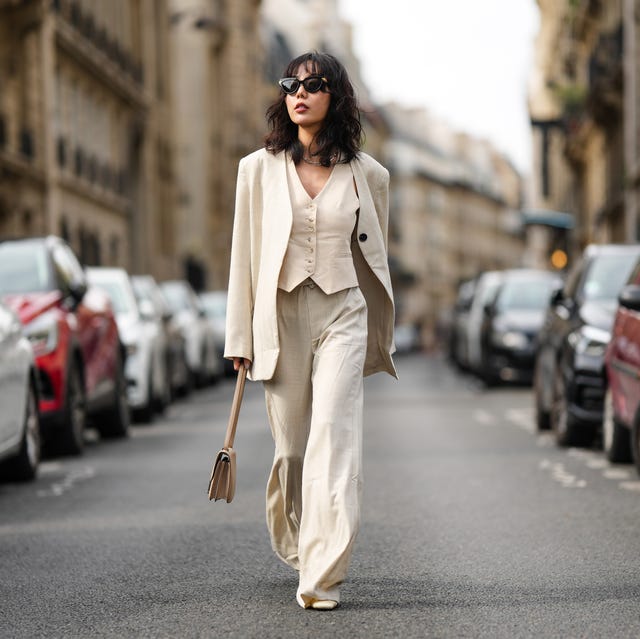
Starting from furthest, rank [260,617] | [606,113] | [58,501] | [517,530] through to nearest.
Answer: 1. [606,113]
2. [58,501]
3. [517,530]
4. [260,617]

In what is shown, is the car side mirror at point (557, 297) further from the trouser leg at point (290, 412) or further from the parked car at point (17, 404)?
the trouser leg at point (290, 412)

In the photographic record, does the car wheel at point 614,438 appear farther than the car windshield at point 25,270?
No

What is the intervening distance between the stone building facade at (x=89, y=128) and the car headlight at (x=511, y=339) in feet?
37.6

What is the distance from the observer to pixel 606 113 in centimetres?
4162

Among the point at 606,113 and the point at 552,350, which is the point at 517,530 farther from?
the point at 606,113

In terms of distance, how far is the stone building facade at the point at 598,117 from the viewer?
121 feet

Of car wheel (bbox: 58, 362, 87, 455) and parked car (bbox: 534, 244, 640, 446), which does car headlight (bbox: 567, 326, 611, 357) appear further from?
car wheel (bbox: 58, 362, 87, 455)

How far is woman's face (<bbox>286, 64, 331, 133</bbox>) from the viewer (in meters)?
5.95

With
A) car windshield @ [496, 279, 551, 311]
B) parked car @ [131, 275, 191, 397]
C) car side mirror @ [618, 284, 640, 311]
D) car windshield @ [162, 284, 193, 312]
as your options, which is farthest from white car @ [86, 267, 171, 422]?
car side mirror @ [618, 284, 640, 311]

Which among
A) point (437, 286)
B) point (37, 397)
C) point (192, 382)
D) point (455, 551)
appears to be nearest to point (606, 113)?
point (192, 382)

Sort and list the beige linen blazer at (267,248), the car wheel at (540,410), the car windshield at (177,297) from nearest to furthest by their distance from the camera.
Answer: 1. the beige linen blazer at (267,248)
2. the car wheel at (540,410)
3. the car windshield at (177,297)

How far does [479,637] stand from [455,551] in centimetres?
196

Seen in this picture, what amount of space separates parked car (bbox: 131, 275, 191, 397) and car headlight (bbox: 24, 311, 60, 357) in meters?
5.85

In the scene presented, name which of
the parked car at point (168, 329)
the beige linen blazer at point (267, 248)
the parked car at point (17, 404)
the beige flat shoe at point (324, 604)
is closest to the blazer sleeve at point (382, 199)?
the beige linen blazer at point (267, 248)
